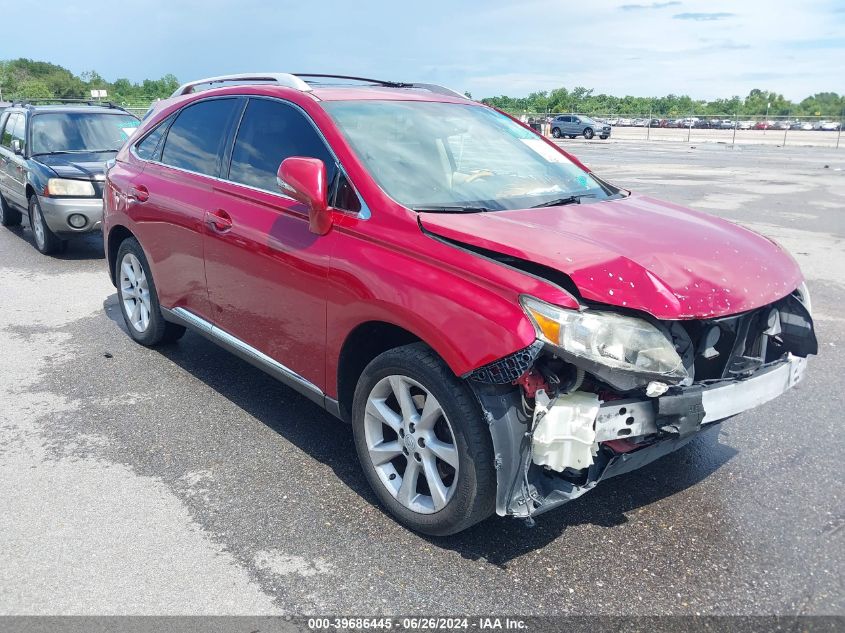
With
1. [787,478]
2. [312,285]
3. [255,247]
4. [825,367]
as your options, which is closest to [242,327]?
[255,247]

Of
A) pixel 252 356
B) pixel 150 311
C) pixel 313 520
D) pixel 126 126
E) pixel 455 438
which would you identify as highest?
pixel 126 126

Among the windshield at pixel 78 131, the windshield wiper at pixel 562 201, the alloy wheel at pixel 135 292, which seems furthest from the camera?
the windshield at pixel 78 131

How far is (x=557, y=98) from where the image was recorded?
83875 mm

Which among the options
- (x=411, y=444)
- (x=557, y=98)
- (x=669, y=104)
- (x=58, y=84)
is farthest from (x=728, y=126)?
(x=411, y=444)

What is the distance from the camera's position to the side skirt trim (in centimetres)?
359

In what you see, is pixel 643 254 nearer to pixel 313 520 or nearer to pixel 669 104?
pixel 313 520

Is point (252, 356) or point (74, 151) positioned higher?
point (74, 151)

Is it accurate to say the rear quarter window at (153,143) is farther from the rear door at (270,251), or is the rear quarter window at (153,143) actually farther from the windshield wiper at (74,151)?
the windshield wiper at (74,151)

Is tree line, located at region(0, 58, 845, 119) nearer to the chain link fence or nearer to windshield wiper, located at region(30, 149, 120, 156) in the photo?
the chain link fence

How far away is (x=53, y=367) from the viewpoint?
5160 millimetres

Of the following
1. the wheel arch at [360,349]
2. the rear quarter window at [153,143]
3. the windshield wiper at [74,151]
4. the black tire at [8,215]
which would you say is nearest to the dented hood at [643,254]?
the wheel arch at [360,349]

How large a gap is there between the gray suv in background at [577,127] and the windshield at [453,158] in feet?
146

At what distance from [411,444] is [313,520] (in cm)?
62

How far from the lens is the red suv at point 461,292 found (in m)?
2.62
